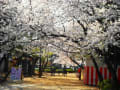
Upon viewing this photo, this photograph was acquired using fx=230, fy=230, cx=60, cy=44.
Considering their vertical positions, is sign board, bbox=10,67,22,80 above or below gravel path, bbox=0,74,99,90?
above

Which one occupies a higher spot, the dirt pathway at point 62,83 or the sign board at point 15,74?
the sign board at point 15,74

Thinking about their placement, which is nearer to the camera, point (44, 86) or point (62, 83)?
point (44, 86)

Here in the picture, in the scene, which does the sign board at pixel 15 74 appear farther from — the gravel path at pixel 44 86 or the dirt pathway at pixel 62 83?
the dirt pathway at pixel 62 83

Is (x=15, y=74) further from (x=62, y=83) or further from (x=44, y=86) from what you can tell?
(x=62, y=83)

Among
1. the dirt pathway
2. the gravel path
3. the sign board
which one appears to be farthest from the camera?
the sign board

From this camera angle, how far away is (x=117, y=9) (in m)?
9.72

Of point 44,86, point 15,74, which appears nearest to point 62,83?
point 44,86

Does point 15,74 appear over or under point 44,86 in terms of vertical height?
over

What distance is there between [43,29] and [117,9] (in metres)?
4.18

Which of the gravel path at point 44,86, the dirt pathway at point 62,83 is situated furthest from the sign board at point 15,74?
the dirt pathway at point 62,83

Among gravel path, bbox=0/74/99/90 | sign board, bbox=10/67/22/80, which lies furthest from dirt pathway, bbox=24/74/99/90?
sign board, bbox=10/67/22/80

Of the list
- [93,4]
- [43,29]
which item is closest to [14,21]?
[43,29]

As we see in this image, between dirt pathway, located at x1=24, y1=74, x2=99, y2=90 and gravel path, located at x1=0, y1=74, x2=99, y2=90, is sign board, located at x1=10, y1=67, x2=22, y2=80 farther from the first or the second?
dirt pathway, located at x1=24, y1=74, x2=99, y2=90

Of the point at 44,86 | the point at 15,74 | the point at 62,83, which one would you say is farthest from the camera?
the point at 62,83
